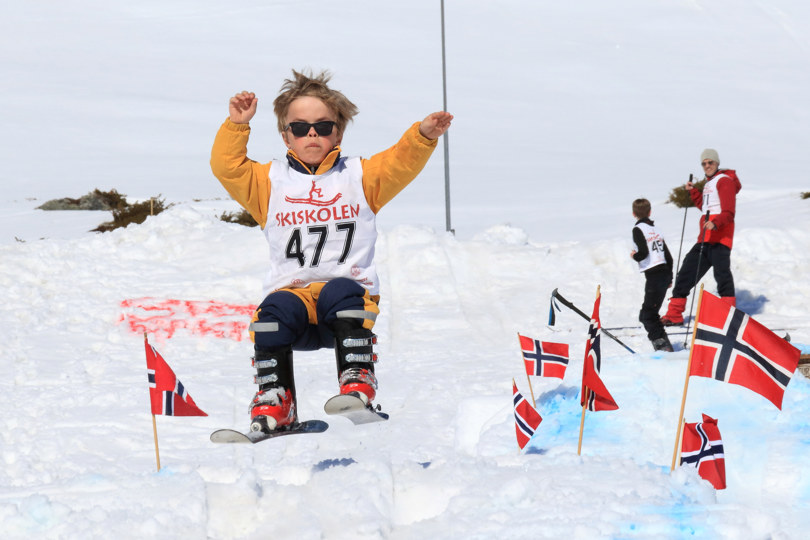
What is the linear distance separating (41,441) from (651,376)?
420 centimetres

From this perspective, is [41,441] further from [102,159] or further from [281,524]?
[102,159]

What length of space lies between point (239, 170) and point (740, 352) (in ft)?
7.69

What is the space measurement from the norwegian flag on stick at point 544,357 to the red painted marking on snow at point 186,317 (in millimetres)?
4323

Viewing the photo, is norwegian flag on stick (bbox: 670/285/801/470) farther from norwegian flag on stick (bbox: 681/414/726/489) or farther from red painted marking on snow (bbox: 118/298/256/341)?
red painted marking on snow (bbox: 118/298/256/341)

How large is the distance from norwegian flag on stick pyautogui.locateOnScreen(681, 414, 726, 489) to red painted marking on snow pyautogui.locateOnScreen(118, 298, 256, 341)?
5705mm

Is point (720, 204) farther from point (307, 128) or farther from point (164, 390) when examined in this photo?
point (164, 390)

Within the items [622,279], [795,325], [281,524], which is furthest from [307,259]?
[622,279]

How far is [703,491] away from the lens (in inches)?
147

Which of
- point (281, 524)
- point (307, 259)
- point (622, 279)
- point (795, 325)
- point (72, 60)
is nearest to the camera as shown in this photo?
point (281, 524)

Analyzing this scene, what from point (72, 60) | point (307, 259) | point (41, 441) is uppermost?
point (72, 60)

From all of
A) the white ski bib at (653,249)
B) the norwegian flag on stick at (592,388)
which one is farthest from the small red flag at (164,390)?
the white ski bib at (653,249)

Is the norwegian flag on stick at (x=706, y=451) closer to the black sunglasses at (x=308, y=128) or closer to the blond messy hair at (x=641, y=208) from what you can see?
the black sunglasses at (x=308, y=128)

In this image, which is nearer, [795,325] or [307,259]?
[307,259]

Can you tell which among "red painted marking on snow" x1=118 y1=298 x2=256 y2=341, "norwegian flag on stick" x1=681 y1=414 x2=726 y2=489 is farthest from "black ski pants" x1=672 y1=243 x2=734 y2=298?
"norwegian flag on stick" x1=681 y1=414 x2=726 y2=489
